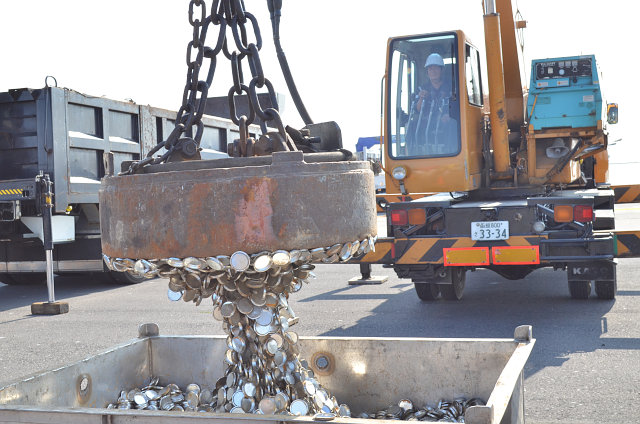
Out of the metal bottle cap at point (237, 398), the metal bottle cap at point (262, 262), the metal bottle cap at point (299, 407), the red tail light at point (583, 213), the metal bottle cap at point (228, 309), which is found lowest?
the metal bottle cap at point (299, 407)

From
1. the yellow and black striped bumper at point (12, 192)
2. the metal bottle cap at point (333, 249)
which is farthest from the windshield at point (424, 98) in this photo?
the metal bottle cap at point (333, 249)

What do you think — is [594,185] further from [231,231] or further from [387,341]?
[231,231]

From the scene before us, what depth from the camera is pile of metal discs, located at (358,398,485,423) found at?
3156 millimetres

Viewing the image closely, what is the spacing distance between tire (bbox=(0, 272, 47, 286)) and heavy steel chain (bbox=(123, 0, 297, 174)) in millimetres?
9387

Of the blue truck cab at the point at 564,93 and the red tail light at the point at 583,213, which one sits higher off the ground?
the blue truck cab at the point at 564,93

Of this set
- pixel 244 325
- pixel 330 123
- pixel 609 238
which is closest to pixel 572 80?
pixel 609 238

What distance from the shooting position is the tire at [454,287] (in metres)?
8.14

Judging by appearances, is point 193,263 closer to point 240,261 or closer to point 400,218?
point 240,261

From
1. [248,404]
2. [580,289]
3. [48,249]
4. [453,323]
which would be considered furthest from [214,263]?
[48,249]

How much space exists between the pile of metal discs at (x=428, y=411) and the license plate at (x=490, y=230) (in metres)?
3.98

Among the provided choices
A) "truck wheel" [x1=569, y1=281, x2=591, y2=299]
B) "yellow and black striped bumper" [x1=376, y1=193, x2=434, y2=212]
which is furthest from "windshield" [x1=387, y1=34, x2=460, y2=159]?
"truck wheel" [x1=569, y1=281, x2=591, y2=299]

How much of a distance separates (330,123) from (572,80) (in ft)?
17.5

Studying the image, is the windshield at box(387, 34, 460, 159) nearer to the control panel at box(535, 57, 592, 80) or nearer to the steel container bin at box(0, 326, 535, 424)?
the control panel at box(535, 57, 592, 80)

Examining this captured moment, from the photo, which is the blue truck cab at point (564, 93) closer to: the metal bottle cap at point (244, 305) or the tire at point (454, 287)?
the tire at point (454, 287)
